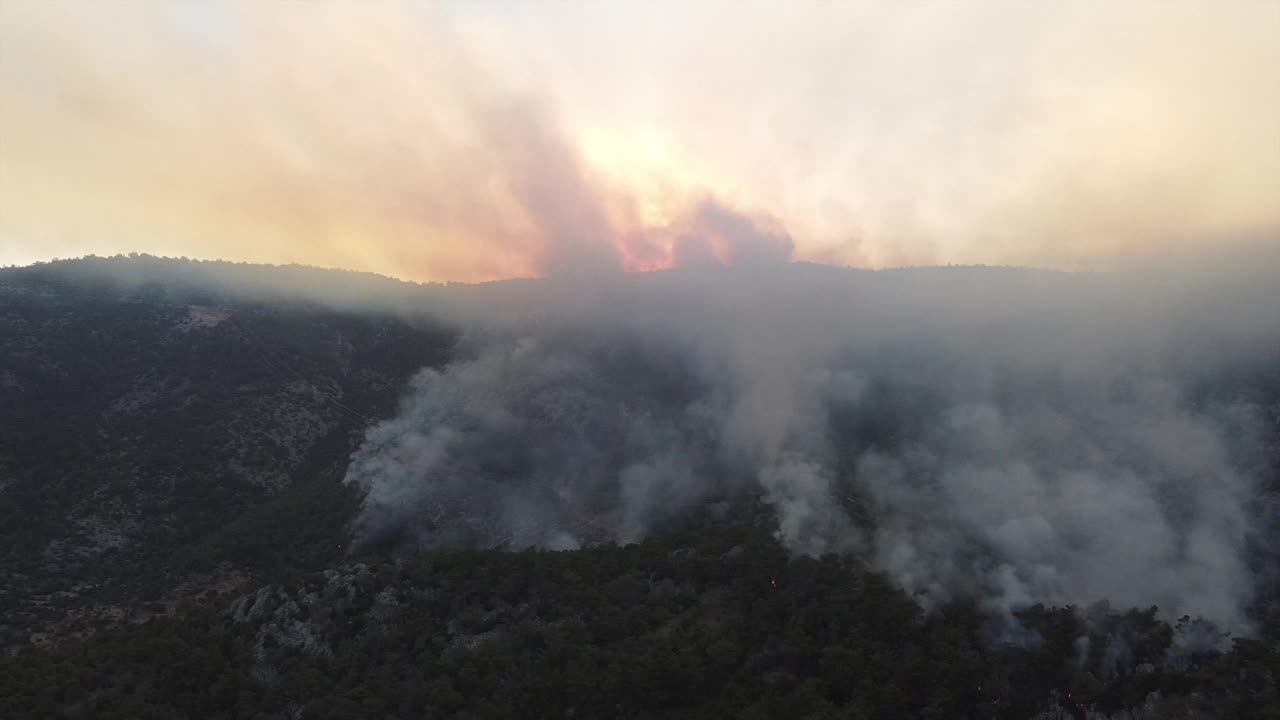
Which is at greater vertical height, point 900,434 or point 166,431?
point 900,434

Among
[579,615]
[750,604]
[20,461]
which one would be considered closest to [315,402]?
[20,461]

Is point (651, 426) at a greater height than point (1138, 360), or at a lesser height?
lesser

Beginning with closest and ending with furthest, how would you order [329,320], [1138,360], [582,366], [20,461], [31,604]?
1. [31,604]
2. [20,461]
3. [1138,360]
4. [582,366]
5. [329,320]

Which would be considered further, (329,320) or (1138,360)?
(329,320)

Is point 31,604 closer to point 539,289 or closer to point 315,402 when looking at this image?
point 315,402

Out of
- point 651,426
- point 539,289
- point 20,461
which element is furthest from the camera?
point 539,289

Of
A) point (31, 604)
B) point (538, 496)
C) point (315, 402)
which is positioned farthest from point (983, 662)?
point (315, 402)

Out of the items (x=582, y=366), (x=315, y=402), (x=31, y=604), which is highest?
(x=582, y=366)
